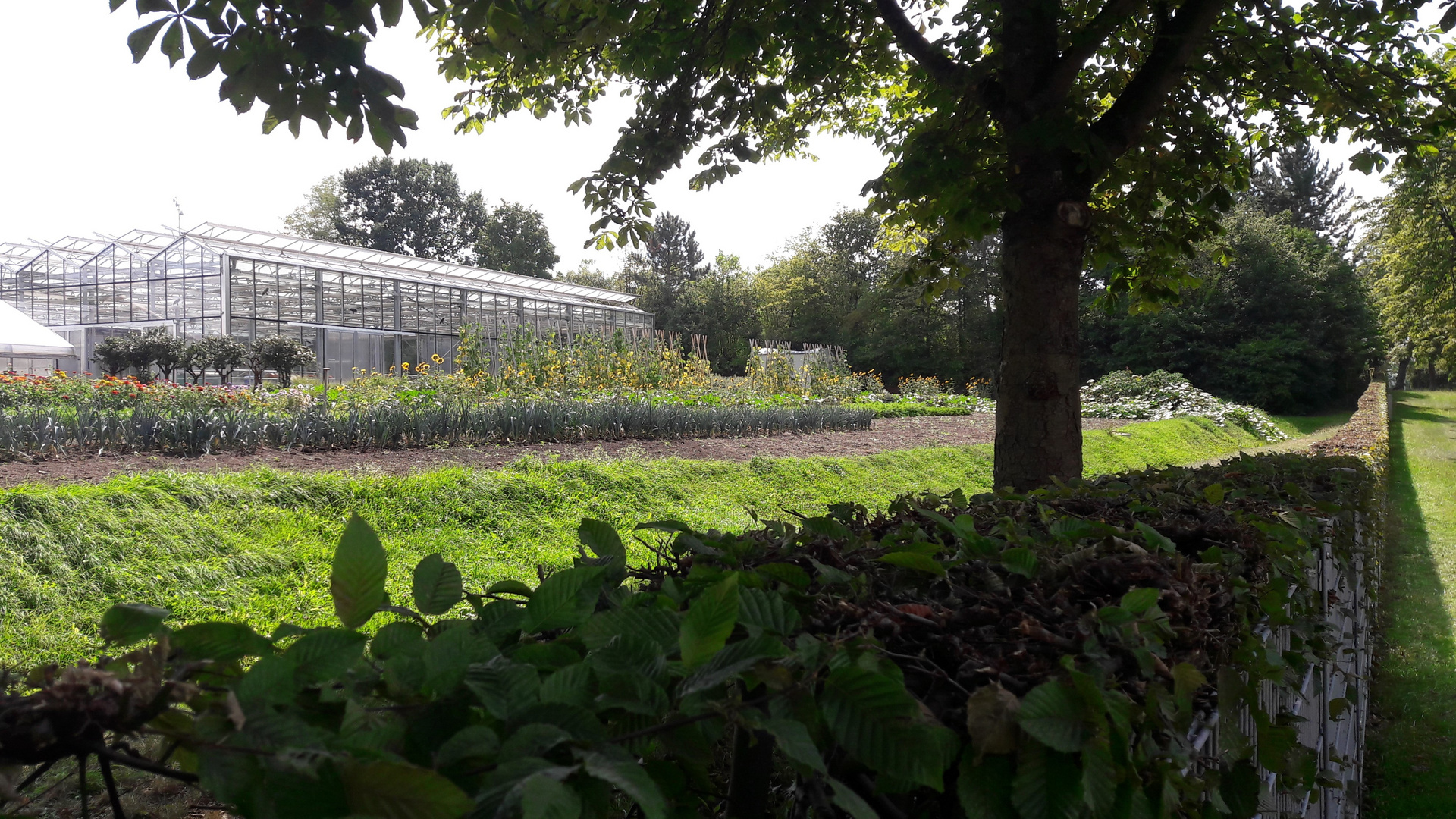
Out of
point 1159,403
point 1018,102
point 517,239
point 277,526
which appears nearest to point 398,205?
point 517,239

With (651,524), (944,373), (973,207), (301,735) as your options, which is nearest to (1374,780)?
(973,207)

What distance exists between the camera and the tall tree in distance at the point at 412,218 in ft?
176

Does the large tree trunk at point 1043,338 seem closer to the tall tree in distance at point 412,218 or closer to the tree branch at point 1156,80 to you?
the tree branch at point 1156,80

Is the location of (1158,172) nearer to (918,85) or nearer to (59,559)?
(918,85)

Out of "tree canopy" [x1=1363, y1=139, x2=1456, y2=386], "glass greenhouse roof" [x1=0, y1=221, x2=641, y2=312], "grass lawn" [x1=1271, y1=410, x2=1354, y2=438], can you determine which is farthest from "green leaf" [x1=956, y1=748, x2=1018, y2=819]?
"grass lawn" [x1=1271, y1=410, x2=1354, y2=438]

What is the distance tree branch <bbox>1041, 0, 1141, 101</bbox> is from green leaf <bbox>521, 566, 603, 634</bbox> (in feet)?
12.4

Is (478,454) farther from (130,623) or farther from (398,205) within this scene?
(398,205)

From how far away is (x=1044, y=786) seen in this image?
0.79 metres

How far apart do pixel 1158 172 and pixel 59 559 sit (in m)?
6.54

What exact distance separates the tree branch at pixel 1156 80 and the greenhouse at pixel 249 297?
1631 centimetres

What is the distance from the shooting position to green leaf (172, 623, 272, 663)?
74cm

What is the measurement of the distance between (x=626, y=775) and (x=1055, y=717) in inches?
17.2

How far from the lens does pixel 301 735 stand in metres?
0.61

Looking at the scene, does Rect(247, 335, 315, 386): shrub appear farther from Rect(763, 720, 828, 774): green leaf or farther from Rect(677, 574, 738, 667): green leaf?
Rect(763, 720, 828, 774): green leaf
